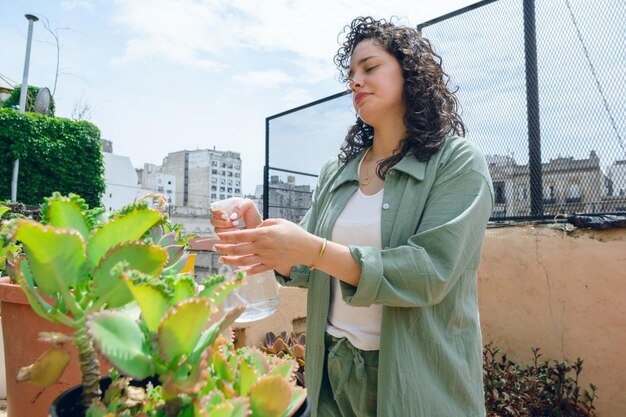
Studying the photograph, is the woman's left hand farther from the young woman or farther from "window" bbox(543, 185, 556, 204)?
"window" bbox(543, 185, 556, 204)

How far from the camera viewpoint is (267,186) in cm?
489

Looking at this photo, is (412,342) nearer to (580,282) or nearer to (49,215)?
(49,215)

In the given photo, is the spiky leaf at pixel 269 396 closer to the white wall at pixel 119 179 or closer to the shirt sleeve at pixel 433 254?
the shirt sleeve at pixel 433 254

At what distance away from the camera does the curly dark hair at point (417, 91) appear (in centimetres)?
133

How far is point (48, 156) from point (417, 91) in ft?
58.5

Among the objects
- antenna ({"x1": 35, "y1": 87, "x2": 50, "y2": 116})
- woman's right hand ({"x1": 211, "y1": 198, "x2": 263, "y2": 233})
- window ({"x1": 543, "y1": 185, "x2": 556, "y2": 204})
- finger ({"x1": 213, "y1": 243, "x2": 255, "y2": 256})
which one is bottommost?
finger ({"x1": 213, "y1": 243, "x2": 255, "y2": 256})

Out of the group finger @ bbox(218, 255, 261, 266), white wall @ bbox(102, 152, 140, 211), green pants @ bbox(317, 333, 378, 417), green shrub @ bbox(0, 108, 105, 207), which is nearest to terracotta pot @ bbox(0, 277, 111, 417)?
finger @ bbox(218, 255, 261, 266)

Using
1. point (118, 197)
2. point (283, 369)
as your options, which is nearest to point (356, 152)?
point (283, 369)

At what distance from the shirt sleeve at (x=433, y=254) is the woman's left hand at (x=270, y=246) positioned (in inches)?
4.8

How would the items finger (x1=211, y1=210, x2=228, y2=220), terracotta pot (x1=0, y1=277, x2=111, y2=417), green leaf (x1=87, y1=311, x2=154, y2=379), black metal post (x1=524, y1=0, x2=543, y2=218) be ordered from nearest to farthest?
green leaf (x1=87, y1=311, x2=154, y2=379)
terracotta pot (x1=0, y1=277, x2=111, y2=417)
finger (x1=211, y1=210, x2=228, y2=220)
black metal post (x1=524, y1=0, x2=543, y2=218)

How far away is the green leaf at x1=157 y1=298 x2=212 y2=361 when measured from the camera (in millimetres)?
377

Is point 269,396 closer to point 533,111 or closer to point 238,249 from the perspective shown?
point 238,249

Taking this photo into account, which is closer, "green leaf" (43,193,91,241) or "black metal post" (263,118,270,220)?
"green leaf" (43,193,91,241)

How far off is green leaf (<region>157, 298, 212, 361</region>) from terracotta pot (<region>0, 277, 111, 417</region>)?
546mm
